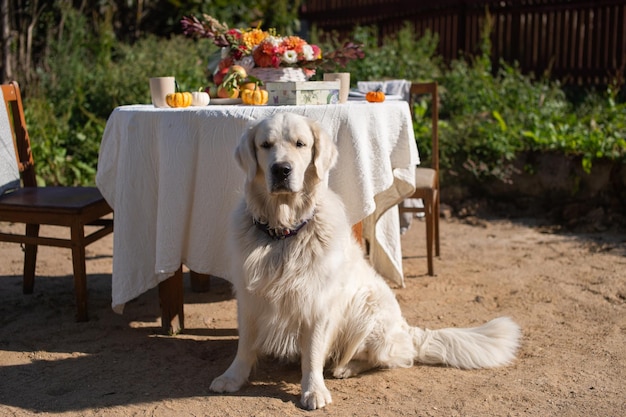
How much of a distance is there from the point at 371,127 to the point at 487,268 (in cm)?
213

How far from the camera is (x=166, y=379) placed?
11.5ft

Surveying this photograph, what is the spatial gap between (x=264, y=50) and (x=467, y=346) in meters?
2.11

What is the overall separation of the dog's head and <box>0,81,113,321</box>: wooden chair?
150 cm

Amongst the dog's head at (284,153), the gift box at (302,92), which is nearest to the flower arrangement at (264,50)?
the gift box at (302,92)

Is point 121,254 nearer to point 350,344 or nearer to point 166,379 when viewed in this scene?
point 166,379

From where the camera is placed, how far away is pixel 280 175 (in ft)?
10.1

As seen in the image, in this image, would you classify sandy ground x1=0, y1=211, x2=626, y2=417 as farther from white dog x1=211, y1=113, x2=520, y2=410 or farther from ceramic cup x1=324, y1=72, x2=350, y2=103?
ceramic cup x1=324, y1=72, x2=350, y2=103

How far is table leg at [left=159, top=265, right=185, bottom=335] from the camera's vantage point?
4.08 m

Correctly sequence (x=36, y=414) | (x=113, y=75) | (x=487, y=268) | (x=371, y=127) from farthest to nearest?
1. (x=113, y=75)
2. (x=487, y=268)
3. (x=371, y=127)
4. (x=36, y=414)

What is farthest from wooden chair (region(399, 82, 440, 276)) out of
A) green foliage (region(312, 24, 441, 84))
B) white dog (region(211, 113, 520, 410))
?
green foliage (region(312, 24, 441, 84))

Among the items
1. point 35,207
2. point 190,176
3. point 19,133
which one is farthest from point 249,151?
point 19,133

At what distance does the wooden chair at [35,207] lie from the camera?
13.9 ft

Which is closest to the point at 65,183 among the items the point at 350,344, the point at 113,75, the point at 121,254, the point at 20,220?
the point at 113,75

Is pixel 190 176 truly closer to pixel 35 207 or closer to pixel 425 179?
pixel 35 207
